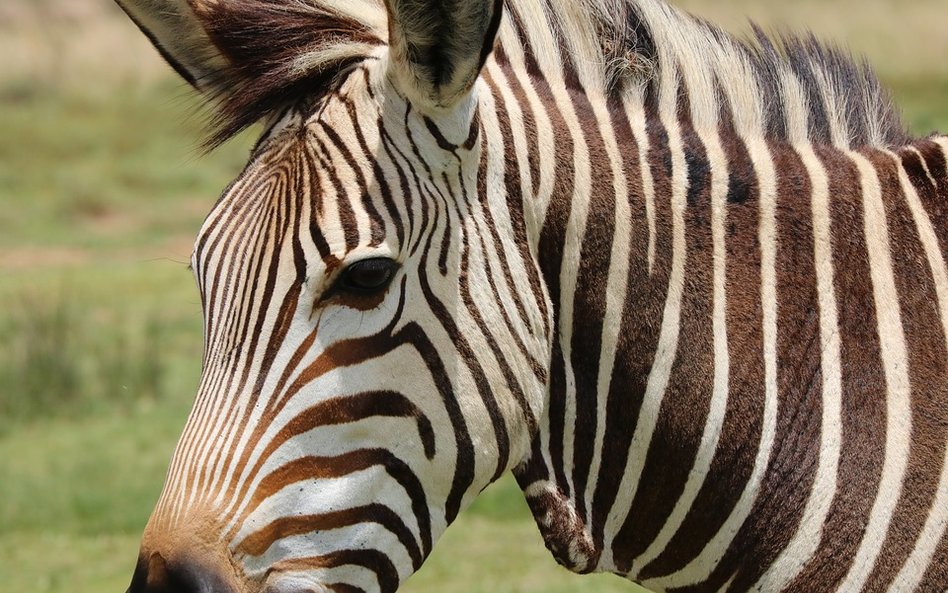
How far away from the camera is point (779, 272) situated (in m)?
2.72

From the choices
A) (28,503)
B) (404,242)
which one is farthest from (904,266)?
(28,503)

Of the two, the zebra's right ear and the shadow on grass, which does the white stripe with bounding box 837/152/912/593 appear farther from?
the shadow on grass

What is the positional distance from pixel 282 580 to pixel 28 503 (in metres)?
8.16

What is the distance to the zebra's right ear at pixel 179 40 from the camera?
2.85 metres

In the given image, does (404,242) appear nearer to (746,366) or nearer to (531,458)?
(531,458)

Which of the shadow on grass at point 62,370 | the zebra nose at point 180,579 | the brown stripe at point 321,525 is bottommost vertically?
the shadow on grass at point 62,370

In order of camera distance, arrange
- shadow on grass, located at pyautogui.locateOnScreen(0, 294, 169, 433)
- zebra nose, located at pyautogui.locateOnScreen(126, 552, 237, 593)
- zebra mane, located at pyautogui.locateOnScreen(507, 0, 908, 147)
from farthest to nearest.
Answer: shadow on grass, located at pyautogui.locateOnScreen(0, 294, 169, 433) < zebra mane, located at pyautogui.locateOnScreen(507, 0, 908, 147) < zebra nose, located at pyautogui.locateOnScreen(126, 552, 237, 593)

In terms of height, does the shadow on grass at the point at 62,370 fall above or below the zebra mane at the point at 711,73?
below

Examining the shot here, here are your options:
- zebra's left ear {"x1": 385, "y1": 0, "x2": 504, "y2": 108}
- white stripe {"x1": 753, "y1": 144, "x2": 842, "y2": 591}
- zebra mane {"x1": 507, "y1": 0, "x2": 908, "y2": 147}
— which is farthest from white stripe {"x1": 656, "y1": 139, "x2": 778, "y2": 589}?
zebra's left ear {"x1": 385, "y1": 0, "x2": 504, "y2": 108}

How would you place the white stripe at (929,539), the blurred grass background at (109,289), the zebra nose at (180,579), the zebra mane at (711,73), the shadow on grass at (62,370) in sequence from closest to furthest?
the zebra nose at (180,579), the white stripe at (929,539), the zebra mane at (711,73), the blurred grass background at (109,289), the shadow on grass at (62,370)

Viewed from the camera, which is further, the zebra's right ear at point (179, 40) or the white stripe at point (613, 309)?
the zebra's right ear at point (179, 40)

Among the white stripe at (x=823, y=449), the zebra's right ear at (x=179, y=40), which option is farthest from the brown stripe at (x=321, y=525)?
the zebra's right ear at (x=179, y=40)

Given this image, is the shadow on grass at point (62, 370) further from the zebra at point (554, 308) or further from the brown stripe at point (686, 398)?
the brown stripe at point (686, 398)

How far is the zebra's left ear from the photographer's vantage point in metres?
2.38
